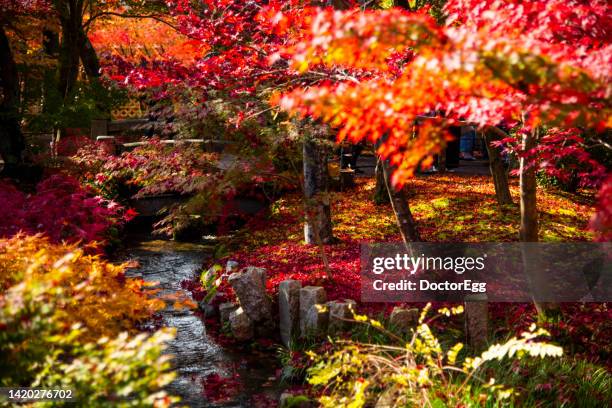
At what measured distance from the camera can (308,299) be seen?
28.6 feet

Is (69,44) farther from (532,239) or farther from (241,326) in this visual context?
(532,239)

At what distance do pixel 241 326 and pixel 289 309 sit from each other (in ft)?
2.53

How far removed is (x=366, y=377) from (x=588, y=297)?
12.8 feet

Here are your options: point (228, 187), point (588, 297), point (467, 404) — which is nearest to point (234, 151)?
point (228, 187)

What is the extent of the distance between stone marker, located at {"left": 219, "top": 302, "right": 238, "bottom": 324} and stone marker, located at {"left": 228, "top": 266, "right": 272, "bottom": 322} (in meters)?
0.35

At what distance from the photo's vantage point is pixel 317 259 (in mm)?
11445

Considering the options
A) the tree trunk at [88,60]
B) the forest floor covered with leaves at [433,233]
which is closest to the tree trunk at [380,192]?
the forest floor covered with leaves at [433,233]

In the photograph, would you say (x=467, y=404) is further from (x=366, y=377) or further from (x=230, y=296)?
(x=230, y=296)

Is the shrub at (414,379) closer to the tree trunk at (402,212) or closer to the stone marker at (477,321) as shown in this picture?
the stone marker at (477,321)

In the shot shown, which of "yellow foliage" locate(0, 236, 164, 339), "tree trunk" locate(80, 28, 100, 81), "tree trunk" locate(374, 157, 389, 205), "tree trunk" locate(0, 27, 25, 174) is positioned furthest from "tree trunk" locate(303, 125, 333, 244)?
"tree trunk" locate(80, 28, 100, 81)

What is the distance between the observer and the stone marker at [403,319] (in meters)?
8.01

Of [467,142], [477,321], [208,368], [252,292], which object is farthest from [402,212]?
[467,142]

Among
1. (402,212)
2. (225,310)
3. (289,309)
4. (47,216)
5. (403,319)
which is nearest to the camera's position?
(403,319)

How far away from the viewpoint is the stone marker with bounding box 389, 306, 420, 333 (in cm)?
Answer: 801
